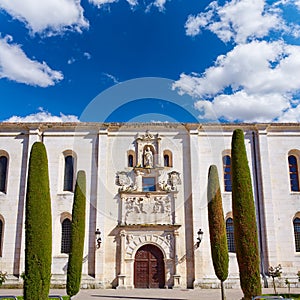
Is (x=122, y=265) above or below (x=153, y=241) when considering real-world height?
below

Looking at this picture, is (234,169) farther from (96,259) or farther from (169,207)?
(96,259)

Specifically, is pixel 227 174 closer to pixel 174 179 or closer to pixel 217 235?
pixel 174 179

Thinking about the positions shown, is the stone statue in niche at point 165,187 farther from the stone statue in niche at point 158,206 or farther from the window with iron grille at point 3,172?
the window with iron grille at point 3,172

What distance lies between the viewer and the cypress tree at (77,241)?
1581 centimetres

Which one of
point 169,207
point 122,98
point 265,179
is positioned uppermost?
point 122,98

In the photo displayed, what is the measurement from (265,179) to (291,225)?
3.11 m

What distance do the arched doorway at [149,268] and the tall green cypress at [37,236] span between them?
33.2 ft

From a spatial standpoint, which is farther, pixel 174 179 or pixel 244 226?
pixel 174 179

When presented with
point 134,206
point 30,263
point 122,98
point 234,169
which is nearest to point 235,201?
point 234,169

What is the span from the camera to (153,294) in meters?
19.0

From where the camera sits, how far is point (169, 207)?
2280 centimetres

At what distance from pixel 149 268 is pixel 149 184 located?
4978mm

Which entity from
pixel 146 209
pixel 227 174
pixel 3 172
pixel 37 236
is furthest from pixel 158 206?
pixel 37 236

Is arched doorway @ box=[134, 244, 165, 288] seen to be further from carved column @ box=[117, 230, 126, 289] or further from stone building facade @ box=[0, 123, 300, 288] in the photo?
carved column @ box=[117, 230, 126, 289]
